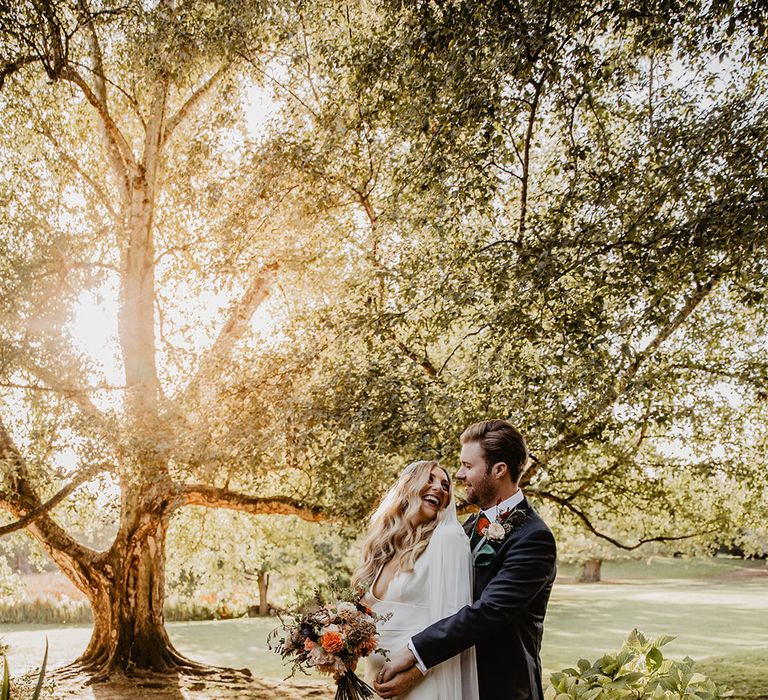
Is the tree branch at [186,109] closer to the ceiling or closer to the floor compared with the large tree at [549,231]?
closer to the ceiling

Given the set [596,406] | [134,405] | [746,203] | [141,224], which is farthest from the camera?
[141,224]

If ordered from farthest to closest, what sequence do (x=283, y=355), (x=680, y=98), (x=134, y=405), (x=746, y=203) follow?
(x=134, y=405)
(x=283, y=355)
(x=680, y=98)
(x=746, y=203)

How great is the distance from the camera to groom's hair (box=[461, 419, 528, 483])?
11.9 feet

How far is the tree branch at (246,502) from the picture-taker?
11508 millimetres

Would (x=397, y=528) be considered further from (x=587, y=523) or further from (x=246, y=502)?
(x=246, y=502)

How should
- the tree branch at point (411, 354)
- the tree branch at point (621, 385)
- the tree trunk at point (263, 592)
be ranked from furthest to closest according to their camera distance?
the tree trunk at point (263, 592) < the tree branch at point (411, 354) < the tree branch at point (621, 385)

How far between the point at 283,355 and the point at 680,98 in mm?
5331

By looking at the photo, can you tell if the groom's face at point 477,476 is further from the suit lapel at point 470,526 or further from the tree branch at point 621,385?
the tree branch at point 621,385

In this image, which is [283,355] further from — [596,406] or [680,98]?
[680,98]

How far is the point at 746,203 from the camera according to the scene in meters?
6.05

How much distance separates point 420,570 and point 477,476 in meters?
0.54

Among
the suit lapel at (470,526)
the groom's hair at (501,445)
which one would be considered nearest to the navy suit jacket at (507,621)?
the groom's hair at (501,445)

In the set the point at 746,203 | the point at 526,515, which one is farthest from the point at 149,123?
the point at 526,515

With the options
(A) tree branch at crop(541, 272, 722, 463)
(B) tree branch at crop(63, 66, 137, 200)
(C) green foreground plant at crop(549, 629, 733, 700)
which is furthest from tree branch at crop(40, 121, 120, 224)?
(C) green foreground plant at crop(549, 629, 733, 700)
